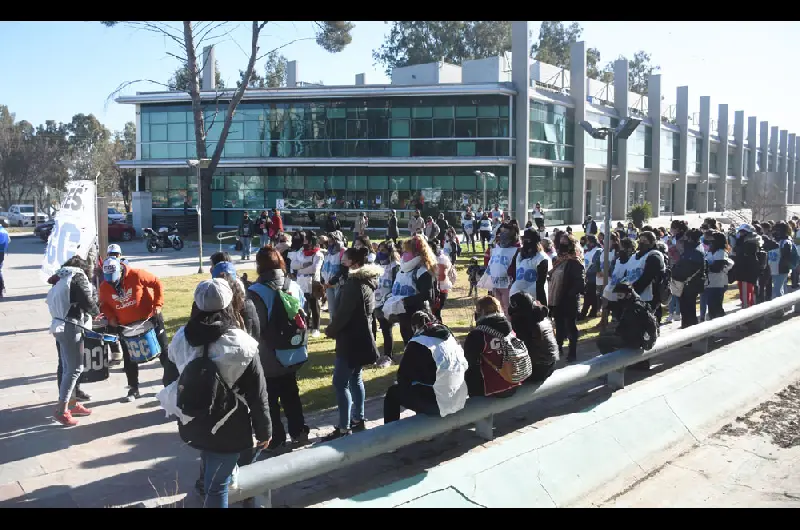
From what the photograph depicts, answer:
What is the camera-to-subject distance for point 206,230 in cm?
3453

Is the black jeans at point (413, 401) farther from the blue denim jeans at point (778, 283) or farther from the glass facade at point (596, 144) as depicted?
the glass facade at point (596, 144)

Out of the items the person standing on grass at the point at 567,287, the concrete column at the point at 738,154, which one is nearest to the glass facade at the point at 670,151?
the concrete column at the point at 738,154

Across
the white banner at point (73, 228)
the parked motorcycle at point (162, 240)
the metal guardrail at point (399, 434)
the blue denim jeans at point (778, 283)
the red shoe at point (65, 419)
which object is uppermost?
the white banner at point (73, 228)

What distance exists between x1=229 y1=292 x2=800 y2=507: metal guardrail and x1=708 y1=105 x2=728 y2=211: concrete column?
62.7 m

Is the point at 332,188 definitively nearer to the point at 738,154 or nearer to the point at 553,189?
the point at 553,189

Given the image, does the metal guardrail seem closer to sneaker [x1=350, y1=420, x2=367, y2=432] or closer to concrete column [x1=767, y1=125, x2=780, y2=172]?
sneaker [x1=350, y1=420, x2=367, y2=432]

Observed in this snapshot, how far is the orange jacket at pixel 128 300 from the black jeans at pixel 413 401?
10.6ft

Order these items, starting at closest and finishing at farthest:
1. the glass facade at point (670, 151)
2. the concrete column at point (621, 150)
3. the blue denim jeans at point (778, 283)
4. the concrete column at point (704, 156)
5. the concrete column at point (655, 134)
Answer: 1. the blue denim jeans at point (778, 283)
2. the concrete column at point (621, 150)
3. the concrete column at point (655, 134)
4. the glass facade at point (670, 151)
5. the concrete column at point (704, 156)

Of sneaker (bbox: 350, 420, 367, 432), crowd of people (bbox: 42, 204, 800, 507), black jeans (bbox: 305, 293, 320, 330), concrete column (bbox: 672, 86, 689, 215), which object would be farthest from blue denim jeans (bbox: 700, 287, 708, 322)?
concrete column (bbox: 672, 86, 689, 215)

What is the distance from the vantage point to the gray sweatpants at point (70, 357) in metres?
7.21

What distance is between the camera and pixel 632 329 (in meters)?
8.02

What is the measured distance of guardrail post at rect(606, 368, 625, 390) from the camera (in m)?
8.17

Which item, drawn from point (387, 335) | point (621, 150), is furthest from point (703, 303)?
point (621, 150)
